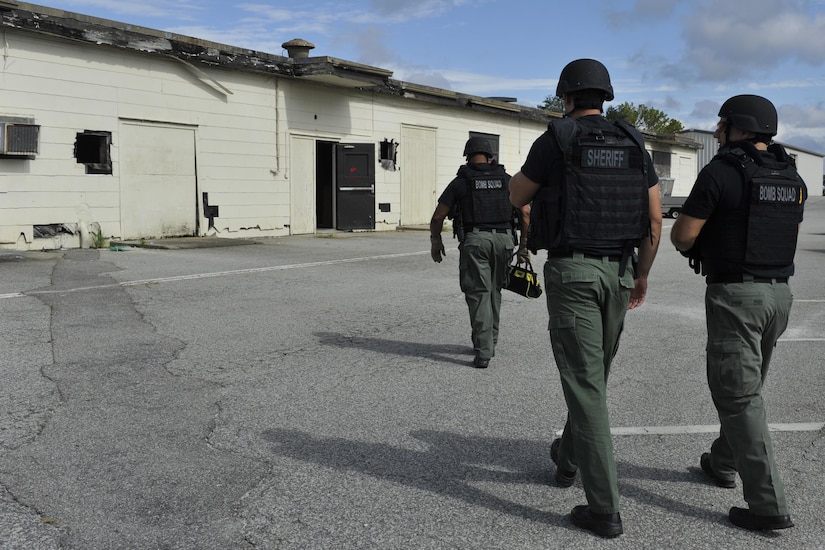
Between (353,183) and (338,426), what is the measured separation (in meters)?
16.0

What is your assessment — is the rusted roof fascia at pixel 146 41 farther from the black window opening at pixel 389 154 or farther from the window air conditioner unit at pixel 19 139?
the black window opening at pixel 389 154

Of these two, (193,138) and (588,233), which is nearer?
(588,233)

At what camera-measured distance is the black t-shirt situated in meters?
3.43

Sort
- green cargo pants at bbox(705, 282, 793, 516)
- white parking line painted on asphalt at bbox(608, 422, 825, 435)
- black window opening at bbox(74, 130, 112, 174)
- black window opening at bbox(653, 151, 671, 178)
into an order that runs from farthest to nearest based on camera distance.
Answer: black window opening at bbox(653, 151, 671, 178)
black window opening at bbox(74, 130, 112, 174)
white parking line painted on asphalt at bbox(608, 422, 825, 435)
green cargo pants at bbox(705, 282, 793, 516)

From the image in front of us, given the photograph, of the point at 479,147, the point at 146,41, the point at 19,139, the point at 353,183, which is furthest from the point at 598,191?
the point at 353,183

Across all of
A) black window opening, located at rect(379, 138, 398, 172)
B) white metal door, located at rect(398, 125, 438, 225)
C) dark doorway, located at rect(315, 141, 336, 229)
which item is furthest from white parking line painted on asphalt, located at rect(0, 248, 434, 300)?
white metal door, located at rect(398, 125, 438, 225)

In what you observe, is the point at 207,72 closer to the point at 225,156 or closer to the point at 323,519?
the point at 225,156

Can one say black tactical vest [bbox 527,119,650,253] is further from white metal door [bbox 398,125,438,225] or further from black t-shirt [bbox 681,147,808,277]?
white metal door [bbox 398,125,438,225]

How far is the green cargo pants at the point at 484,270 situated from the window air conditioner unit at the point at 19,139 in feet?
31.4

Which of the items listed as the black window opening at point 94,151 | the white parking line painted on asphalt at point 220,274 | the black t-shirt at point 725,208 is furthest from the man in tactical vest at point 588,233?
the black window opening at point 94,151

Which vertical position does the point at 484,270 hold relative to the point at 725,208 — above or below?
below

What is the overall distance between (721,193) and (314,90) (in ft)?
54.7

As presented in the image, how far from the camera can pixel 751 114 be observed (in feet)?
11.5

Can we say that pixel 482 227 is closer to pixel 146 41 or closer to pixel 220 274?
pixel 220 274
